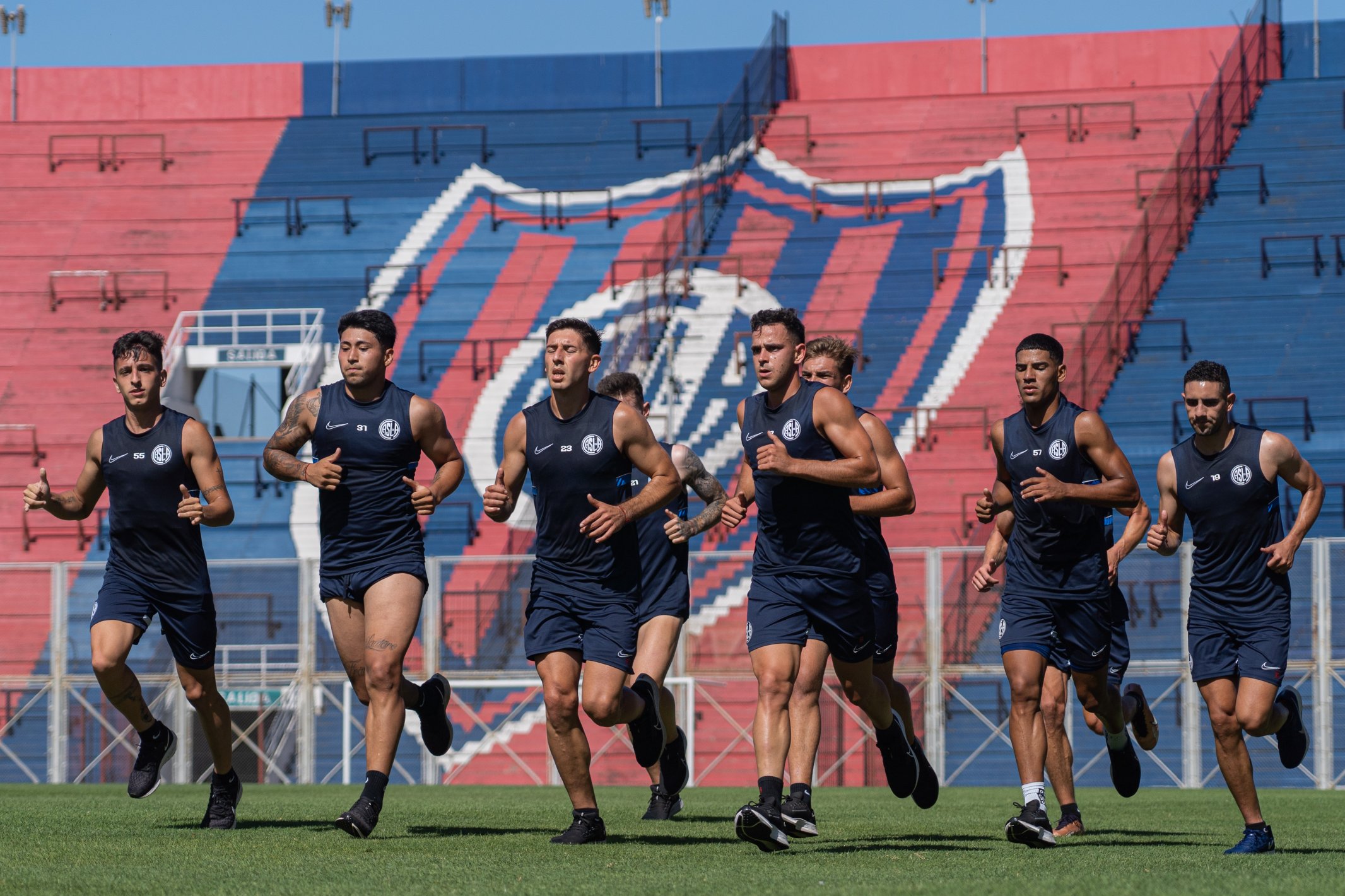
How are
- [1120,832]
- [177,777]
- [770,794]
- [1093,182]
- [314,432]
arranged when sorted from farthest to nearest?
[1093,182]
[177,777]
[1120,832]
[314,432]
[770,794]

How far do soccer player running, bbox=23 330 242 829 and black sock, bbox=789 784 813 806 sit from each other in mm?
3149

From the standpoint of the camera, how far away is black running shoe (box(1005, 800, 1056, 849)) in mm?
8312

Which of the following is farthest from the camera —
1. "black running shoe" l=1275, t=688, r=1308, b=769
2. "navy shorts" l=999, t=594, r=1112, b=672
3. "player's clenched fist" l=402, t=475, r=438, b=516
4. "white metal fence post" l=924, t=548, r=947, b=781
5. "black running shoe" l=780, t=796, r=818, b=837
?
"white metal fence post" l=924, t=548, r=947, b=781

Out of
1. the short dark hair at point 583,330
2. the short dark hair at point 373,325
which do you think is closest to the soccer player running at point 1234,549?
the short dark hair at point 583,330

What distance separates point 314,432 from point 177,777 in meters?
11.0

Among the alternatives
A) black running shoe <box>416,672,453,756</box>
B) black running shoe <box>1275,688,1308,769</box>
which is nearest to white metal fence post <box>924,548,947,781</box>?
black running shoe <box>1275,688,1308,769</box>

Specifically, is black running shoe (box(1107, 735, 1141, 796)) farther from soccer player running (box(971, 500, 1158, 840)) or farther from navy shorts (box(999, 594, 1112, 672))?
navy shorts (box(999, 594, 1112, 672))

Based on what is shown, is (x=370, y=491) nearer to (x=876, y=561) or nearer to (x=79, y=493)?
(x=79, y=493)

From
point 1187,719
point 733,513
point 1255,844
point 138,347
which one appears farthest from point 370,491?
point 1187,719

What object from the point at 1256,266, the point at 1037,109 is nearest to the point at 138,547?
the point at 1256,266

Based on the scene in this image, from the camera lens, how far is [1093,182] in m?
29.8

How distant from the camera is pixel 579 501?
8734 mm

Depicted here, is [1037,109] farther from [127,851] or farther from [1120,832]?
[127,851]

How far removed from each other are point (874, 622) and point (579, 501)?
156 cm
